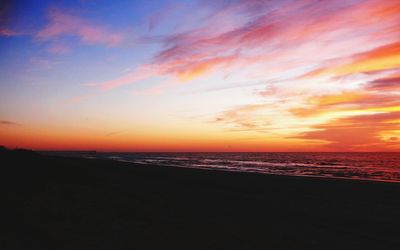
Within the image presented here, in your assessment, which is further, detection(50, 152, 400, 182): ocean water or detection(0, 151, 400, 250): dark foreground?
detection(50, 152, 400, 182): ocean water

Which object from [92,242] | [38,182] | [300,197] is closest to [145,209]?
[92,242]

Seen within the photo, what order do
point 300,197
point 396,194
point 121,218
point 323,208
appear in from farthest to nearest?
1. point 396,194
2. point 300,197
3. point 323,208
4. point 121,218

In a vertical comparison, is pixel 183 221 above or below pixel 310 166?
above

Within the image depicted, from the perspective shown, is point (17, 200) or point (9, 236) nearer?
point (9, 236)

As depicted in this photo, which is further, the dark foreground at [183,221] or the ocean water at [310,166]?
the ocean water at [310,166]

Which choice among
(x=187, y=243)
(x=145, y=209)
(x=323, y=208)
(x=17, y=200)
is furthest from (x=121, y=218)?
(x=323, y=208)

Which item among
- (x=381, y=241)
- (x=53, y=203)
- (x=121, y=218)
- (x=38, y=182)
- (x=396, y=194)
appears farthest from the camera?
(x=396, y=194)

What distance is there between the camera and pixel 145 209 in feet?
43.1

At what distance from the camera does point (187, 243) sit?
880cm

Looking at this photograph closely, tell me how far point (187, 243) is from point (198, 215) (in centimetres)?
419

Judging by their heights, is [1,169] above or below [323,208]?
above

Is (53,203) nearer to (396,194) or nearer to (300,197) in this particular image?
(300,197)

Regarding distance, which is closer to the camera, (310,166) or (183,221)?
(183,221)

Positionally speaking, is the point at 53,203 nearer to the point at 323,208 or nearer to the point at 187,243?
the point at 187,243
